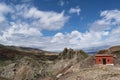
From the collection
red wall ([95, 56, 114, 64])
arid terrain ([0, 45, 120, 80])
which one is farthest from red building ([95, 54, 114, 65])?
arid terrain ([0, 45, 120, 80])

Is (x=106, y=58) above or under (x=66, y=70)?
above

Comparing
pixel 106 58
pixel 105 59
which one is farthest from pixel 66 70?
pixel 106 58

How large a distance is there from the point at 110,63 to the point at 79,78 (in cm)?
1165

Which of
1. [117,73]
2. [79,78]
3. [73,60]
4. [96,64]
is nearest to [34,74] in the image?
[73,60]

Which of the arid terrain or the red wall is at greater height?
the red wall

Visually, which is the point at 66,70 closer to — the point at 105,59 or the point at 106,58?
the point at 105,59

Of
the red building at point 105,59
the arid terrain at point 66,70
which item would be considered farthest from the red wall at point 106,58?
the arid terrain at point 66,70

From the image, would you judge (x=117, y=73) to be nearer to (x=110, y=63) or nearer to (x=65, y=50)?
(x=110, y=63)

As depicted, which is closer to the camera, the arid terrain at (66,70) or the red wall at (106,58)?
the arid terrain at (66,70)

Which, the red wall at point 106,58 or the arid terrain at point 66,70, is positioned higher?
the red wall at point 106,58

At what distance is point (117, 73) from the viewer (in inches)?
1679

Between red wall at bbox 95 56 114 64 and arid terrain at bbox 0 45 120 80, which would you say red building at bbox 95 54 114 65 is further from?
arid terrain at bbox 0 45 120 80

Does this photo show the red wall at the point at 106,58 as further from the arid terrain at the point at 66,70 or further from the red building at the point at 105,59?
the arid terrain at the point at 66,70

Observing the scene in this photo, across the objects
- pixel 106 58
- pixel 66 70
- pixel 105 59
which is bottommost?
pixel 66 70
